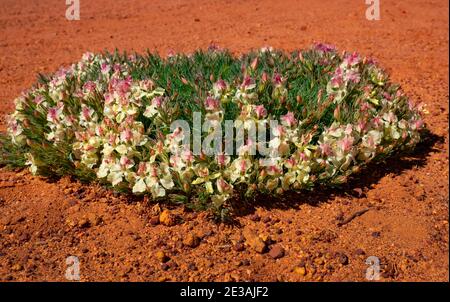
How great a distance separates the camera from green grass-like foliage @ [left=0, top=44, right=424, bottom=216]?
3.67 meters

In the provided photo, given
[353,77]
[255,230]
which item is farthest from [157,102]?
[353,77]

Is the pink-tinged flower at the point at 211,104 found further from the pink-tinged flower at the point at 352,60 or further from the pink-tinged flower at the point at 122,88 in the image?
the pink-tinged flower at the point at 352,60

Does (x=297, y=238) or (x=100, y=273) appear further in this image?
(x=297, y=238)

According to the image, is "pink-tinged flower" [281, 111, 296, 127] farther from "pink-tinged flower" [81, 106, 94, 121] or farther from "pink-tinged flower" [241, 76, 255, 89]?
"pink-tinged flower" [81, 106, 94, 121]

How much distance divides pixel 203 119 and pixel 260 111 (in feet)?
1.41

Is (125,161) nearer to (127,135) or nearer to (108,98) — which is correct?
(127,135)

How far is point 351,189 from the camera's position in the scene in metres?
4.03

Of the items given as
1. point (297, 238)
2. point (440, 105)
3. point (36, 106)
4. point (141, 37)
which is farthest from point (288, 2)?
point (297, 238)

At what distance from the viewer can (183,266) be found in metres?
3.27

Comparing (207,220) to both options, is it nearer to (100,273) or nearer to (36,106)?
(100,273)

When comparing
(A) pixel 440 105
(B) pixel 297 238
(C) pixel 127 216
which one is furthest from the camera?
(A) pixel 440 105

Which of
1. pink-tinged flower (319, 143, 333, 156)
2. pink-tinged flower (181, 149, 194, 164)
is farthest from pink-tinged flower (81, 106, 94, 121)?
pink-tinged flower (319, 143, 333, 156)

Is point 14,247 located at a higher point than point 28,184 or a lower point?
lower

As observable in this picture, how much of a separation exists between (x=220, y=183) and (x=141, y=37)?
5.26 metres
